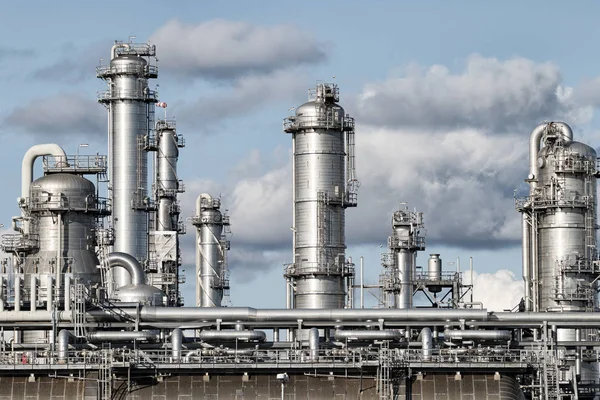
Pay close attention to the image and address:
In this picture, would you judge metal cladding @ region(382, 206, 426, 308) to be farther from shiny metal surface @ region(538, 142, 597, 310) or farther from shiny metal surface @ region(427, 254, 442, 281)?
shiny metal surface @ region(538, 142, 597, 310)

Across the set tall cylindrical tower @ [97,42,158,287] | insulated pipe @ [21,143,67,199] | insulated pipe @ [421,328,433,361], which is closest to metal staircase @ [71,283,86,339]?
insulated pipe @ [21,143,67,199]

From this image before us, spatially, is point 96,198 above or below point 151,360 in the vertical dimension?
above

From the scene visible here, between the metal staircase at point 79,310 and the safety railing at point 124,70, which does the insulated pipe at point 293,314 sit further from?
the safety railing at point 124,70

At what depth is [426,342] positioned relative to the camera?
85.4 metres

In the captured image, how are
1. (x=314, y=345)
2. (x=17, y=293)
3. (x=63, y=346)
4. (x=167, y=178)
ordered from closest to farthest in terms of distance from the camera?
(x=63, y=346) → (x=314, y=345) → (x=17, y=293) → (x=167, y=178)

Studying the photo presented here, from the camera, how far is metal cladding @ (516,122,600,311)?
100312 millimetres

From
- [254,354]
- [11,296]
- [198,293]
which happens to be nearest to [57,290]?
[11,296]

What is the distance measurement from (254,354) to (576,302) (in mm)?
24153

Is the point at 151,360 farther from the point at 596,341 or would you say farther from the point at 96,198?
the point at 596,341

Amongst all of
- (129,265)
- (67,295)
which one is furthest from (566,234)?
(67,295)

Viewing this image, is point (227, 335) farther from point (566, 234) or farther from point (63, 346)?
point (566, 234)

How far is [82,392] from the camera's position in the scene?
8231 cm

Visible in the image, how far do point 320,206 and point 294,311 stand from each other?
1101 centimetres

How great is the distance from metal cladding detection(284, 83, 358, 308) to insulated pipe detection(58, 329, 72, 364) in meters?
18.8
